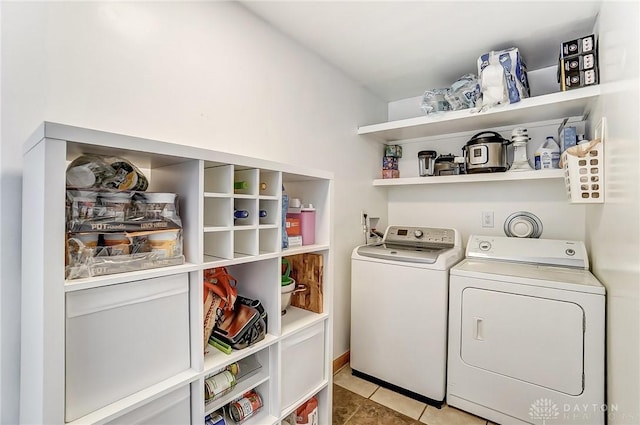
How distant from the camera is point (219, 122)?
147 centimetres

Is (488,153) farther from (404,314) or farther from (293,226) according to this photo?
(293,226)

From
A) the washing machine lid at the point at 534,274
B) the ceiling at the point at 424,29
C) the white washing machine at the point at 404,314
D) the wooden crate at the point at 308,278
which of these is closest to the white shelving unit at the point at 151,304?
the wooden crate at the point at 308,278

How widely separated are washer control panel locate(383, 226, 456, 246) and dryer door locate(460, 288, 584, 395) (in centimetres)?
54

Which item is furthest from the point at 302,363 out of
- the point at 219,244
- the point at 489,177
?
the point at 489,177

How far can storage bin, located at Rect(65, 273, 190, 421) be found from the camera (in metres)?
0.75

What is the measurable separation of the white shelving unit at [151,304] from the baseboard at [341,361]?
2.93ft

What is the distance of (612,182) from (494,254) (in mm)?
964

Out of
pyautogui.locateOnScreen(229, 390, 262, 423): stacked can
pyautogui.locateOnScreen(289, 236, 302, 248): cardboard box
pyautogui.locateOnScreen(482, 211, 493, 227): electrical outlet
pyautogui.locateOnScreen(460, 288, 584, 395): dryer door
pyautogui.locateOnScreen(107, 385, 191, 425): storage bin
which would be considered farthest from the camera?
pyautogui.locateOnScreen(482, 211, 493, 227): electrical outlet

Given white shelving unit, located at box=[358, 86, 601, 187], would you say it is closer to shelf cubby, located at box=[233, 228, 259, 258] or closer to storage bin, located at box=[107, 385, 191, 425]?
shelf cubby, located at box=[233, 228, 259, 258]

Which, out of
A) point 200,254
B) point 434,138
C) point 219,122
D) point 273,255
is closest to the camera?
point 200,254

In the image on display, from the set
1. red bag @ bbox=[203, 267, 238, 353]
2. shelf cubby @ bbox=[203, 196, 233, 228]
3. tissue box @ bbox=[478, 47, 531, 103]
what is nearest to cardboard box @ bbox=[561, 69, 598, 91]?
tissue box @ bbox=[478, 47, 531, 103]

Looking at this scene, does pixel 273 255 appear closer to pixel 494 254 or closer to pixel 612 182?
pixel 612 182

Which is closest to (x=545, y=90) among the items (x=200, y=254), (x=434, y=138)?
(x=434, y=138)

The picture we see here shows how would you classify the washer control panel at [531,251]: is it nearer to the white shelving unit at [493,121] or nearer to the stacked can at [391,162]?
the white shelving unit at [493,121]
